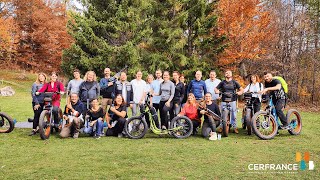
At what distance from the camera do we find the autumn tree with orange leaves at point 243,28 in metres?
16.4

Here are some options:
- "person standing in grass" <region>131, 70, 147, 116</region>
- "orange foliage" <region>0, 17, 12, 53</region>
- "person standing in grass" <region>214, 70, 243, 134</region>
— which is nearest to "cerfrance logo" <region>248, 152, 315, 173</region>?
"person standing in grass" <region>214, 70, 243, 134</region>

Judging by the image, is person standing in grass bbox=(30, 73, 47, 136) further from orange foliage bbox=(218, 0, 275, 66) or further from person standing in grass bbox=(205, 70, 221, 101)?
orange foliage bbox=(218, 0, 275, 66)

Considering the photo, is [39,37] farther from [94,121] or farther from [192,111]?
[192,111]

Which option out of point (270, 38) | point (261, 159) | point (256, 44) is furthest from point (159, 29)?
point (261, 159)

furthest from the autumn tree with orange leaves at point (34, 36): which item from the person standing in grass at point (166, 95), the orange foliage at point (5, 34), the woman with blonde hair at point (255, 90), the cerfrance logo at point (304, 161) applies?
the cerfrance logo at point (304, 161)

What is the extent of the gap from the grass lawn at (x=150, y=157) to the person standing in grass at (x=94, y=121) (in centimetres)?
21

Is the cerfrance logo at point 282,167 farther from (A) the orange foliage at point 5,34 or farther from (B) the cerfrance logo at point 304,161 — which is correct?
(A) the orange foliage at point 5,34

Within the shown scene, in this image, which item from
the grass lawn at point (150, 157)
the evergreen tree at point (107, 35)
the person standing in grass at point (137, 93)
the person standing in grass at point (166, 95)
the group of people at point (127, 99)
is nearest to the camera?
the grass lawn at point (150, 157)

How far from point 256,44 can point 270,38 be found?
156 cm

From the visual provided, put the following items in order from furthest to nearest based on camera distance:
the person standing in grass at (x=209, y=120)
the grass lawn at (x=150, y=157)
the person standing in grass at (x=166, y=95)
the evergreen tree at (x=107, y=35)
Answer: the evergreen tree at (x=107, y=35) → the person standing in grass at (x=166, y=95) → the person standing in grass at (x=209, y=120) → the grass lawn at (x=150, y=157)

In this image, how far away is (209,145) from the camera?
5.93 m

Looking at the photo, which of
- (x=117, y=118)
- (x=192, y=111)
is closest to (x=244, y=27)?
(x=192, y=111)

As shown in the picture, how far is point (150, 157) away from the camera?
5008 millimetres

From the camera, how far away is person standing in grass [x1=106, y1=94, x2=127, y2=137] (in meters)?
6.84
